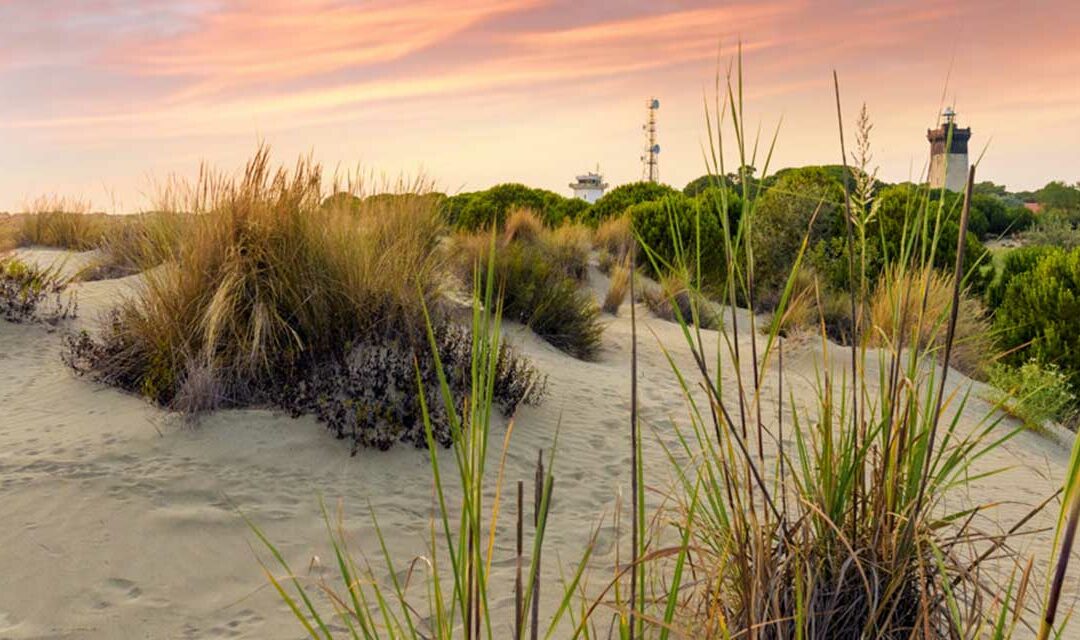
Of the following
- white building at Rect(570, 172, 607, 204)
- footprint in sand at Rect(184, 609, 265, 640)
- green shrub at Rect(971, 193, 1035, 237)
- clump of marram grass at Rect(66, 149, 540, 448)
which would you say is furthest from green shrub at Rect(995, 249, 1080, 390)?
white building at Rect(570, 172, 607, 204)

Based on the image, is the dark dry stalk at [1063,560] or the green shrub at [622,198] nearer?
the dark dry stalk at [1063,560]

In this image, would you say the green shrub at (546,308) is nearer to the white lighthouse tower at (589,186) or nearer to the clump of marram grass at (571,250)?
the clump of marram grass at (571,250)

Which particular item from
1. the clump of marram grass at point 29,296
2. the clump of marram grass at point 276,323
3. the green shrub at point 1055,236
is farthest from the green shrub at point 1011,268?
the clump of marram grass at point 29,296

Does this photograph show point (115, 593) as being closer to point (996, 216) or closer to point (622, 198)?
point (622, 198)

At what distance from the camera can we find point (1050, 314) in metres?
11.3

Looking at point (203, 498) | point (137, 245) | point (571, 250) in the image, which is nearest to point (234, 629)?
point (203, 498)

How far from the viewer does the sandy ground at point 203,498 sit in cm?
364

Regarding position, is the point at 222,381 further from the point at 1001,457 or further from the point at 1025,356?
the point at 1025,356

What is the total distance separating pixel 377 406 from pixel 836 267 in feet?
37.8

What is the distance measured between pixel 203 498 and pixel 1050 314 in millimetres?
11171

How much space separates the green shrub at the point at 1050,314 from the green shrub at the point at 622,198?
12030mm

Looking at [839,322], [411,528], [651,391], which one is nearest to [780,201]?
[839,322]

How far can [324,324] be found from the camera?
5789 mm

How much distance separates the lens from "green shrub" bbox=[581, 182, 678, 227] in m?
23.2
